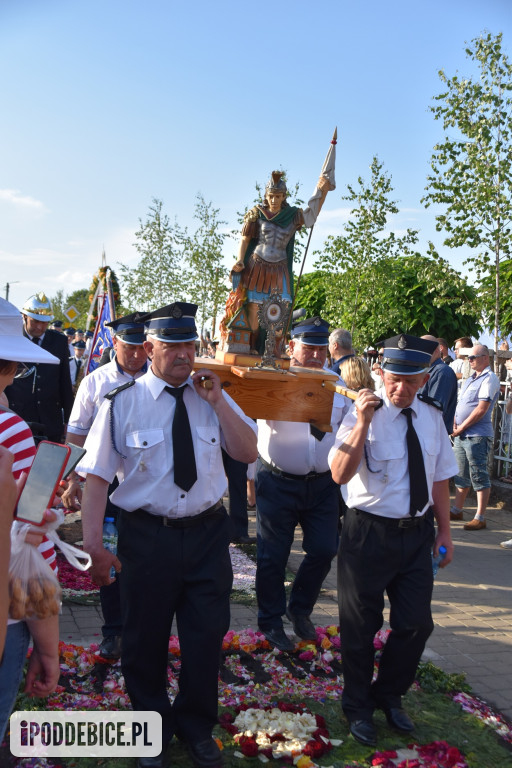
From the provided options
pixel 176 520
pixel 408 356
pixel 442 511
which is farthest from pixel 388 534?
pixel 176 520

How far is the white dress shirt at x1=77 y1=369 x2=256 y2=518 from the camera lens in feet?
11.9

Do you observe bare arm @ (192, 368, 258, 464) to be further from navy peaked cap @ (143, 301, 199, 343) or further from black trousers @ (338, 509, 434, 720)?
black trousers @ (338, 509, 434, 720)

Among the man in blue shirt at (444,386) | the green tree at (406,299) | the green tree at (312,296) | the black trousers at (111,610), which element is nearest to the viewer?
the black trousers at (111,610)

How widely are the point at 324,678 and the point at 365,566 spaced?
1248 millimetres

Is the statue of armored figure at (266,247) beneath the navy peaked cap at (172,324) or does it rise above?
above

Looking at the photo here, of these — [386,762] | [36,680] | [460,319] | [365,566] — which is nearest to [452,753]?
[386,762]

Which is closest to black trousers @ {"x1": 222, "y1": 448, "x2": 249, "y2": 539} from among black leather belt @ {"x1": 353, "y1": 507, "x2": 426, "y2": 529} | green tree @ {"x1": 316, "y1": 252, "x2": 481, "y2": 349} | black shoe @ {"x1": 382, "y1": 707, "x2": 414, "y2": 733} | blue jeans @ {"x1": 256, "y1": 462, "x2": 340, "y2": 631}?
blue jeans @ {"x1": 256, "y1": 462, "x2": 340, "y2": 631}

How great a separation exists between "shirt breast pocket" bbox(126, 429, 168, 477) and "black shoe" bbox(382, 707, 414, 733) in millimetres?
2001

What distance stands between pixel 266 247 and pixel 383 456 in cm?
202

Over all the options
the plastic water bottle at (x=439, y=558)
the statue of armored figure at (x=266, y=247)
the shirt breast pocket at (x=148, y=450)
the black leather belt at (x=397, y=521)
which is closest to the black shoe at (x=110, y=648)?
the shirt breast pocket at (x=148, y=450)

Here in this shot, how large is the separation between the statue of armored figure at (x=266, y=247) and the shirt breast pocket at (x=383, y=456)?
1639 millimetres

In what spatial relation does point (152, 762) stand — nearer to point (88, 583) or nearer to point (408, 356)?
point (408, 356)

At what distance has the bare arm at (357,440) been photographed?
156 inches

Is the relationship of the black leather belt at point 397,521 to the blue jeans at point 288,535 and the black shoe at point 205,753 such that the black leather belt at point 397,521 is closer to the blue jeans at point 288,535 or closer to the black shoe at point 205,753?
the blue jeans at point 288,535
